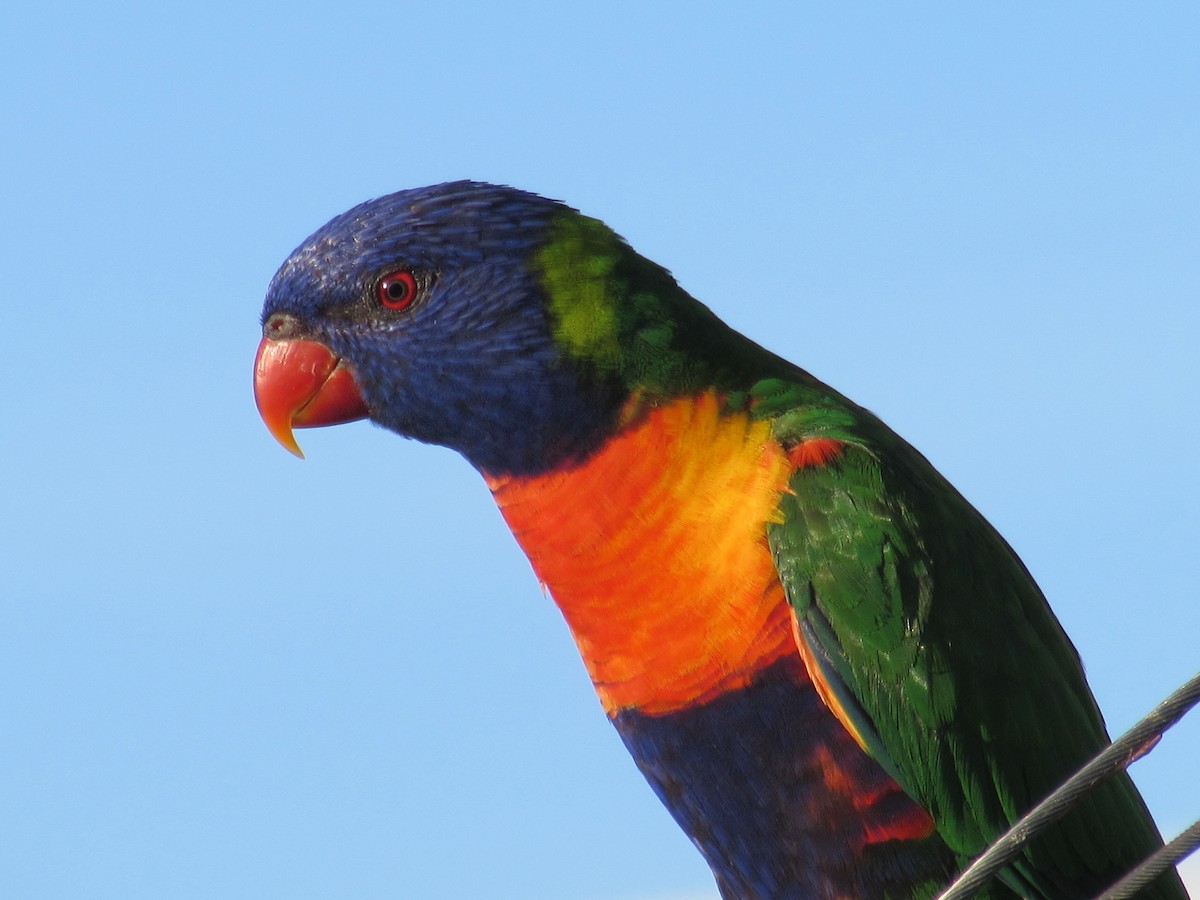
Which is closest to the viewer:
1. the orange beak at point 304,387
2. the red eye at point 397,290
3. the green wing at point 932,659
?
the green wing at point 932,659

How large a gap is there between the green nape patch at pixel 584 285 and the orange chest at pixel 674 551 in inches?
8.6

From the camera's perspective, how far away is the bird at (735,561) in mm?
2805

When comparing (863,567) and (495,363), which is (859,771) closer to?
(863,567)

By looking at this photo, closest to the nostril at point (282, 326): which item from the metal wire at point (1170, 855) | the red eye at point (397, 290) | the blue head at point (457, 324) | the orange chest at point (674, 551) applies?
the blue head at point (457, 324)

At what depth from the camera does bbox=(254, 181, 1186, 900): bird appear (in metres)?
2.80

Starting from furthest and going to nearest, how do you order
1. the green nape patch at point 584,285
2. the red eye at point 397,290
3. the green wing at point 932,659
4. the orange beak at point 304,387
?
the orange beak at point 304,387 < the red eye at point 397,290 < the green nape patch at point 584,285 < the green wing at point 932,659

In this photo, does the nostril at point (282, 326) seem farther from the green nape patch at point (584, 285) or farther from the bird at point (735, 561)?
the green nape patch at point (584, 285)

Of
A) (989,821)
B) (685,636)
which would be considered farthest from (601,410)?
(989,821)

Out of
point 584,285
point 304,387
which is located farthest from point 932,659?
point 304,387

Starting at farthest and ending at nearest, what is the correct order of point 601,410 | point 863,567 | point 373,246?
point 373,246 → point 601,410 → point 863,567

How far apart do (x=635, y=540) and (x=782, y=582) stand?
0.34 metres

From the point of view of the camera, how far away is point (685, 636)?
2.87m

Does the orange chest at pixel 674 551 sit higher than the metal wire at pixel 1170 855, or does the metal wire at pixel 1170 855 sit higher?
the orange chest at pixel 674 551

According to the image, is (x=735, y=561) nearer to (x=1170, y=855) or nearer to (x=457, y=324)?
(x=457, y=324)
